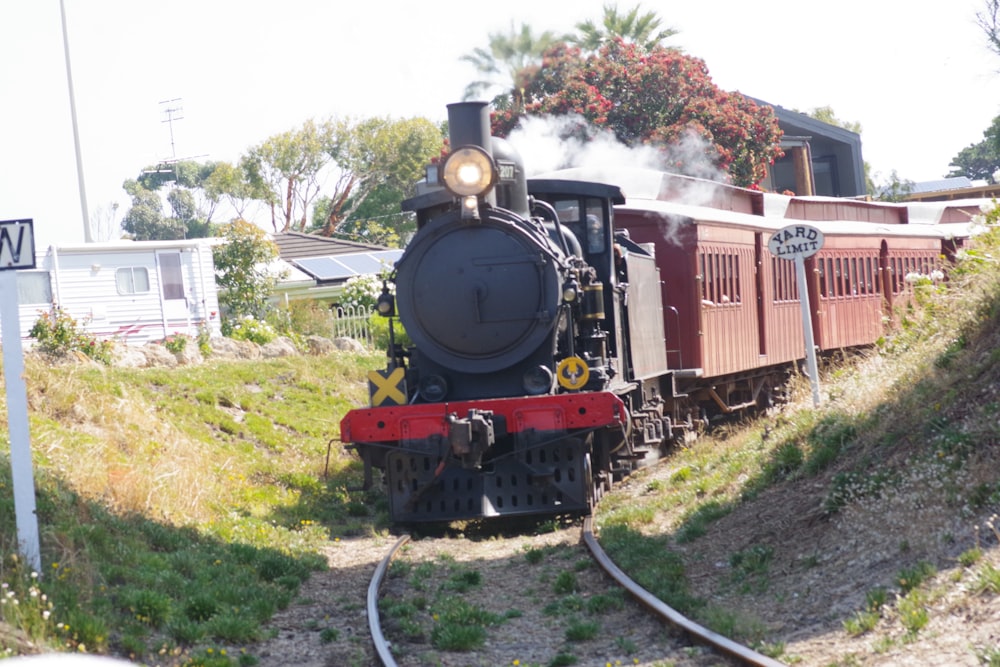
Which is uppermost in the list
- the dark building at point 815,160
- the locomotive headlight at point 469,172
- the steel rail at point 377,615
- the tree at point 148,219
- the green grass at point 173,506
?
the tree at point 148,219

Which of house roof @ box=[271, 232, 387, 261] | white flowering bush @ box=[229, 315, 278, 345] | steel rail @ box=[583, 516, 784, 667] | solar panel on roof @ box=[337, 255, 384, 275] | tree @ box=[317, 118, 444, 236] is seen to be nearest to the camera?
steel rail @ box=[583, 516, 784, 667]

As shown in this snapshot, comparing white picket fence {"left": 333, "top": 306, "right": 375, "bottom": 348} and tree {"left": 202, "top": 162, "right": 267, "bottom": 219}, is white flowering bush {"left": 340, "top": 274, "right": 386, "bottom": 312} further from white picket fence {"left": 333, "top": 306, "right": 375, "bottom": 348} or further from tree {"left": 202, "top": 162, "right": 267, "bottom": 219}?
tree {"left": 202, "top": 162, "right": 267, "bottom": 219}

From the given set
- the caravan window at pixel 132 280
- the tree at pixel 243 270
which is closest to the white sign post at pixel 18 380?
the caravan window at pixel 132 280

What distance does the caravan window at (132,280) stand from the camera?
2717 cm

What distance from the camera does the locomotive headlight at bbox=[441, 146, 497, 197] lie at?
10.4 meters

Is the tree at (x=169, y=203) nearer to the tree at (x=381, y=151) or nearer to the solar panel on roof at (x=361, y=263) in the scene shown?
the tree at (x=381, y=151)

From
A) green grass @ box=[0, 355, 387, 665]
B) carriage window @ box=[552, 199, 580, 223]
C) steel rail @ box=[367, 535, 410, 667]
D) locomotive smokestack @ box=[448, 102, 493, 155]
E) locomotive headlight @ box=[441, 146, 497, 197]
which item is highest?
locomotive smokestack @ box=[448, 102, 493, 155]

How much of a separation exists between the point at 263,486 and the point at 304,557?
322 cm

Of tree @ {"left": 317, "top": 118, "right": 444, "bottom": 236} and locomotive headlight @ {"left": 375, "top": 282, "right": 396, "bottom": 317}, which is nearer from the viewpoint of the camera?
locomotive headlight @ {"left": 375, "top": 282, "right": 396, "bottom": 317}

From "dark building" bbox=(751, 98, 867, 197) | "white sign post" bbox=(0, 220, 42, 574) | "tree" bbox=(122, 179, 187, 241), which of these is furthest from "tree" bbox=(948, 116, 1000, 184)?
"white sign post" bbox=(0, 220, 42, 574)

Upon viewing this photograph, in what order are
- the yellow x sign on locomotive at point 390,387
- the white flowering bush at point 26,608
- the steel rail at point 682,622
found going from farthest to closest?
the yellow x sign on locomotive at point 390,387 → the white flowering bush at point 26,608 → the steel rail at point 682,622

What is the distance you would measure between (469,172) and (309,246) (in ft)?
111

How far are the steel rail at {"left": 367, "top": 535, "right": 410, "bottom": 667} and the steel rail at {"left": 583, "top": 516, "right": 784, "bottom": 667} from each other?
1.63m

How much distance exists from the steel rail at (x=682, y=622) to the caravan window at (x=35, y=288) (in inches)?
784
